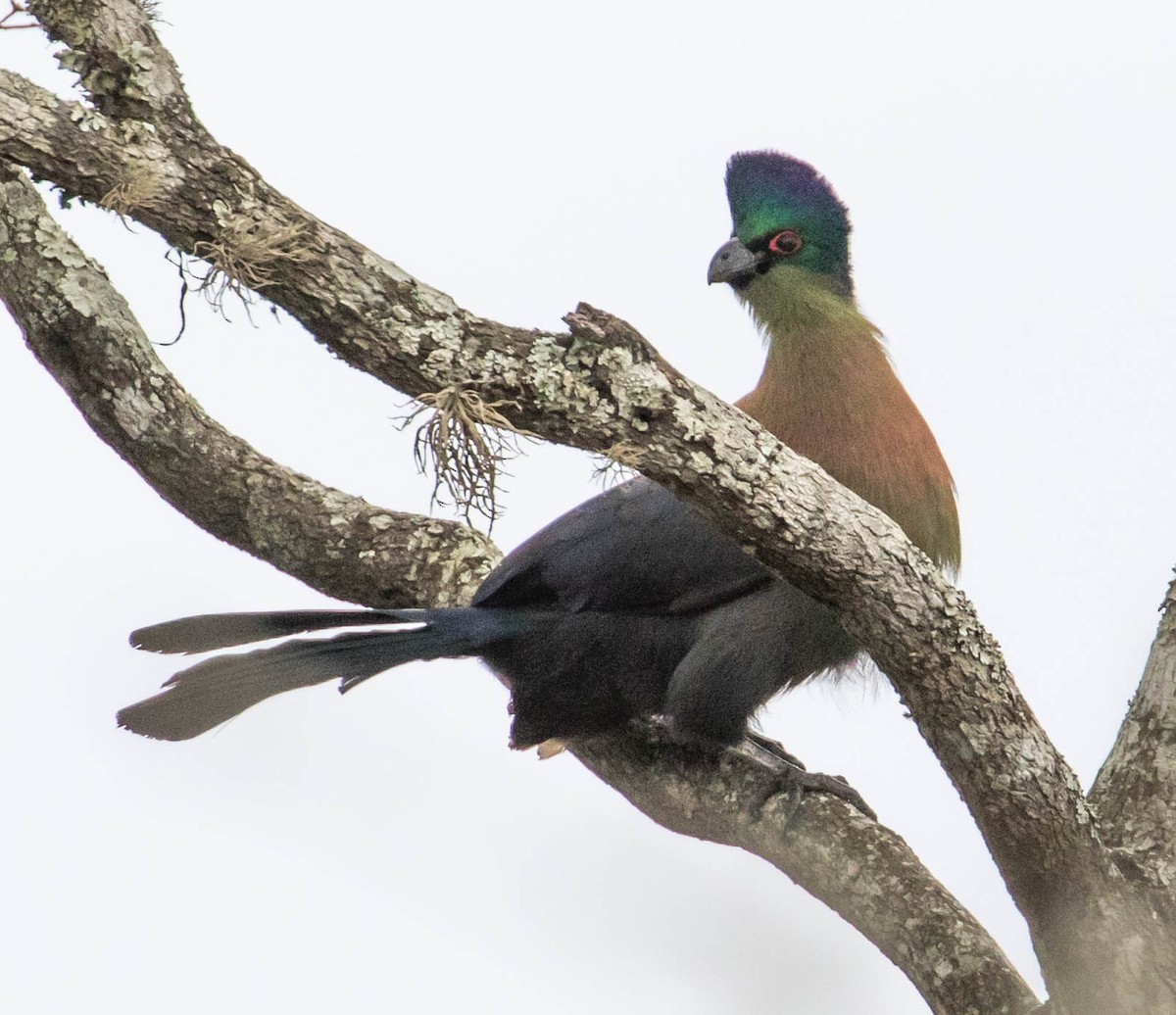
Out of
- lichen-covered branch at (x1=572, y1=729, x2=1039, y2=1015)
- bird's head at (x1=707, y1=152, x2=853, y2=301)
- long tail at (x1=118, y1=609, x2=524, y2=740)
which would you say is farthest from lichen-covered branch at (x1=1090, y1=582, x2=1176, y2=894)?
long tail at (x1=118, y1=609, x2=524, y2=740)

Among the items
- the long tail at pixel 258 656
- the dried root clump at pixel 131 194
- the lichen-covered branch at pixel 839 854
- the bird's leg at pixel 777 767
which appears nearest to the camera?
the dried root clump at pixel 131 194

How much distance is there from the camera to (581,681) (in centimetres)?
325

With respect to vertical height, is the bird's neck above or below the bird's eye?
below

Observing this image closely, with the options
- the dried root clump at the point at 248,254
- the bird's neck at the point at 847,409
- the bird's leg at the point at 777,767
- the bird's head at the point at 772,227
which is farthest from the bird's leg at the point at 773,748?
the dried root clump at the point at 248,254

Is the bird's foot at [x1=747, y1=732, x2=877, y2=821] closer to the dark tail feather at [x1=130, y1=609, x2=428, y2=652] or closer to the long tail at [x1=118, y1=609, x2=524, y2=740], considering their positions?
the long tail at [x1=118, y1=609, x2=524, y2=740]

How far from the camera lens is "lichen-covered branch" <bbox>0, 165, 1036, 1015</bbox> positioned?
2752 millimetres

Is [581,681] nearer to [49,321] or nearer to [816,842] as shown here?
[816,842]

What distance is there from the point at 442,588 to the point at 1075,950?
1823 millimetres

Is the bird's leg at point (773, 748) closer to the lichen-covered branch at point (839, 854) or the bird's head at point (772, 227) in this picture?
the lichen-covered branch at point (839, 854)

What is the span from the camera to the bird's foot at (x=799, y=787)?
3.14 m

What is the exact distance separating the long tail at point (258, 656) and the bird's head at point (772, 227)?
3.74 feet

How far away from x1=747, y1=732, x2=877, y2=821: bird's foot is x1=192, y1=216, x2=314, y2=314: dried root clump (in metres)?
1.77

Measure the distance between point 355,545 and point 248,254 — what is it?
66.8 inches

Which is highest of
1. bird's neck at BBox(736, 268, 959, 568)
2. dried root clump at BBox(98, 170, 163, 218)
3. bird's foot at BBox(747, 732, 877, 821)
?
bird's neck at BBox(736, 268, 959, 568)
